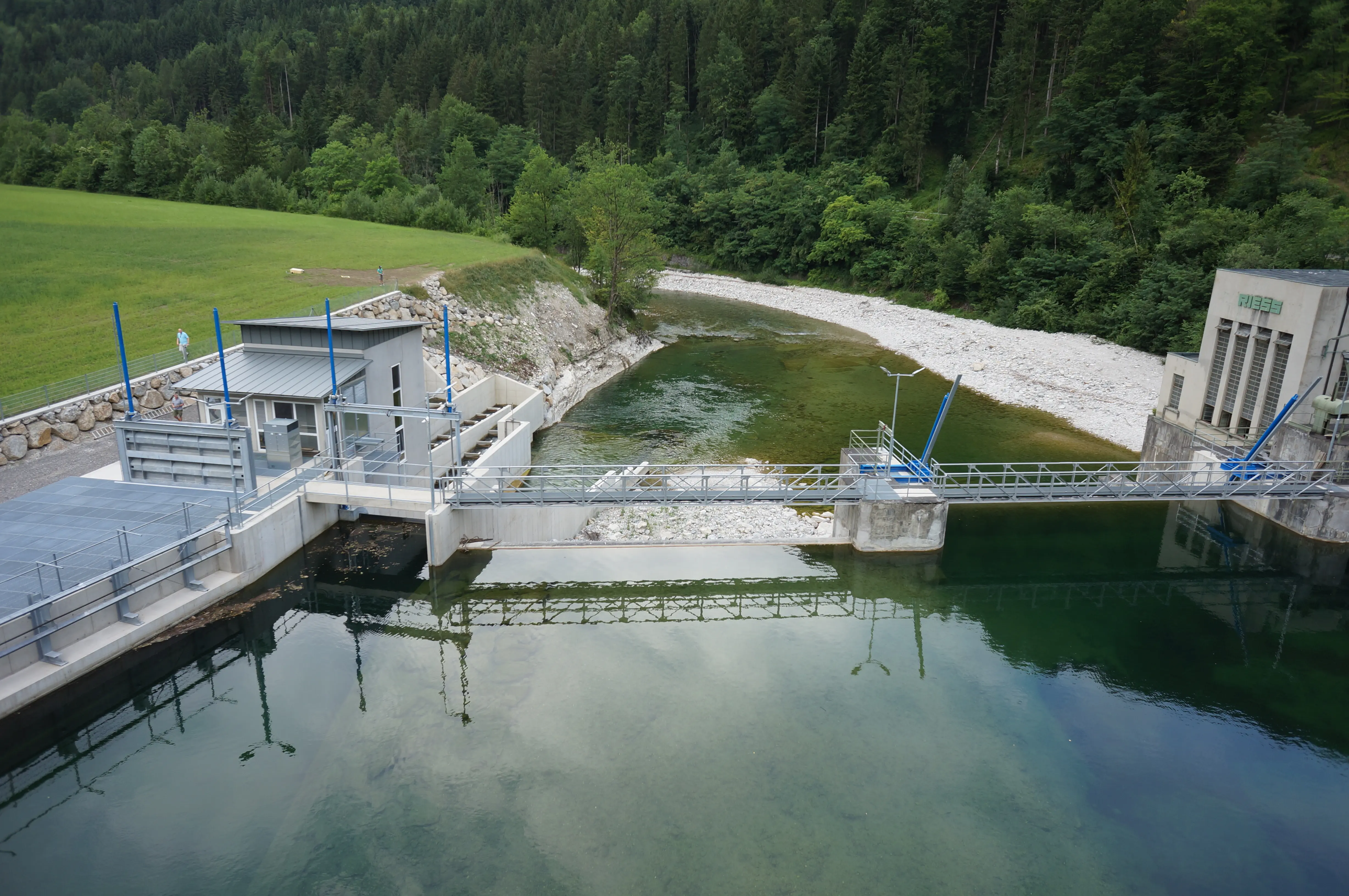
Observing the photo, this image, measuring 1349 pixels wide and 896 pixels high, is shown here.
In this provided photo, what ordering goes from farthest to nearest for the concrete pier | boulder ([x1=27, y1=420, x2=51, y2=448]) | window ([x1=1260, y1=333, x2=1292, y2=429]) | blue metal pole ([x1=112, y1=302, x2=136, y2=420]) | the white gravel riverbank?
the white gravel riverbank → window ([x1=1260, y1=333, x2=1292, y2=429]) → the concrete pier → boulder ([x1=27, y1=420, x2=51, y2=448]) → blue metal pole ([x1=112, y1=302, x2=136, y2=420])

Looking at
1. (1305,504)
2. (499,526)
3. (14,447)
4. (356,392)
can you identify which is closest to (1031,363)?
(1305,504)

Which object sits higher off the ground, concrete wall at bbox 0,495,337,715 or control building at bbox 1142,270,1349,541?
control building at bbox 1142,270,1349,541

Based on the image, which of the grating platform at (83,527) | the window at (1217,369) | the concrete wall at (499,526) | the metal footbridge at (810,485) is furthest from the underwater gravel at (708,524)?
the window at (1217,369)

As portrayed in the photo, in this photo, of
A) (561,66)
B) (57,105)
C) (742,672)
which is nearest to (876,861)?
(742,672)

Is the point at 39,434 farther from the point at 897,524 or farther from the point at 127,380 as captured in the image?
the point at 897,524

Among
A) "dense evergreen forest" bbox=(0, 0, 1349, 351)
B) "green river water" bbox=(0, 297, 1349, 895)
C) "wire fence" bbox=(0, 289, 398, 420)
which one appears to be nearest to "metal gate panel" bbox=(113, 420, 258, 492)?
"wire fence" bbox=(0, 289, 398, 420)

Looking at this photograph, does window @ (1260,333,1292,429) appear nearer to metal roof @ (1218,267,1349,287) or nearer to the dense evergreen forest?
metal roof @ (1218,267,1349,287)
